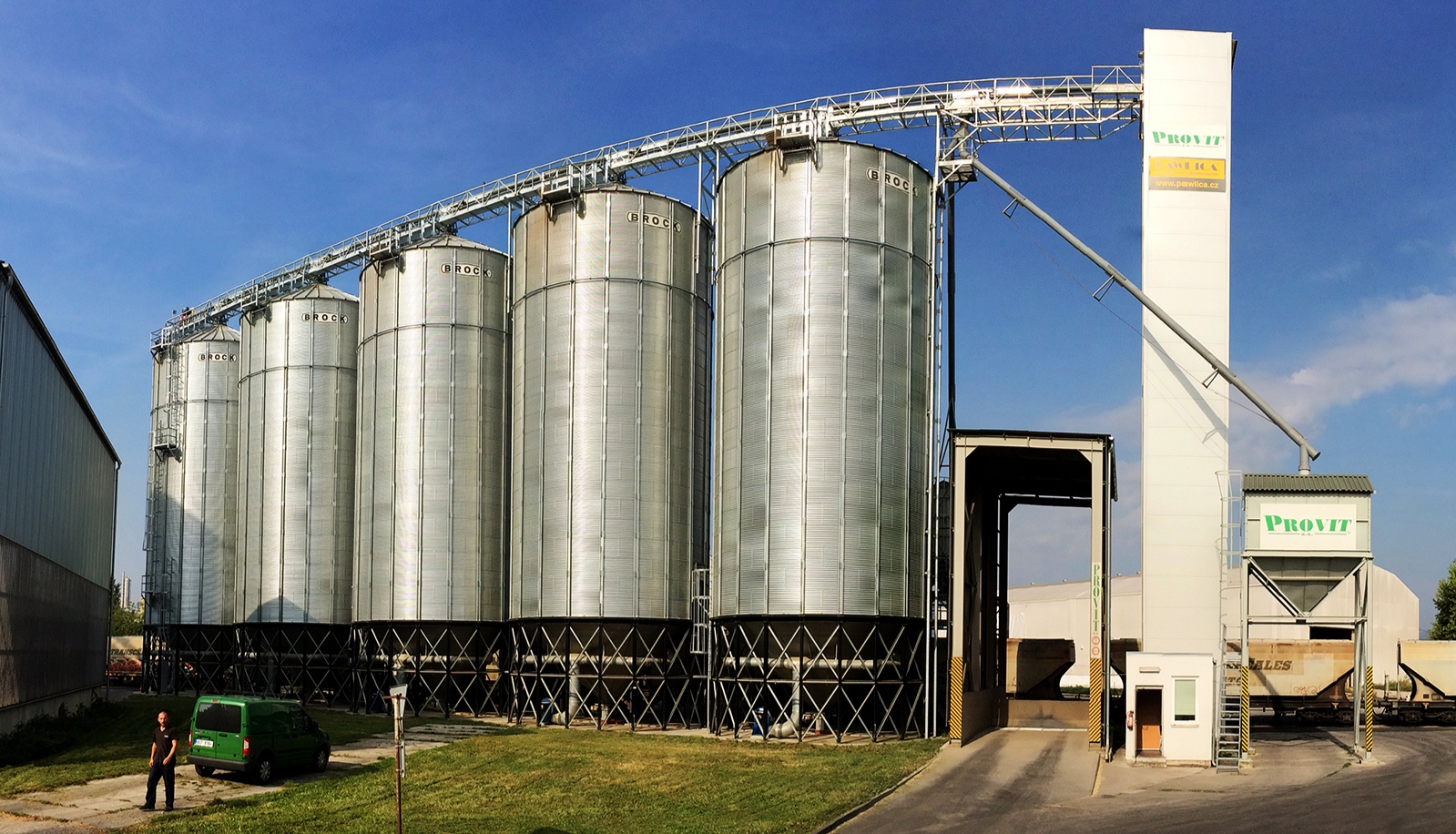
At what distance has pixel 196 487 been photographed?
284 feet

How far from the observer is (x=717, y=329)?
5597 centimetres

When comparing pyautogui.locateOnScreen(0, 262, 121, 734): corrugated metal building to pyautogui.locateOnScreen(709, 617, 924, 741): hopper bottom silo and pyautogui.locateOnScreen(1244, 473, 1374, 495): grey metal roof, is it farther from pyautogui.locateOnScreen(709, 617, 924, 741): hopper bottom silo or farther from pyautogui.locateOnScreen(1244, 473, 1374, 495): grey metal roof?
pyautogui.locateOnScreen(1244, 473, 1374, 495): grey metal roof

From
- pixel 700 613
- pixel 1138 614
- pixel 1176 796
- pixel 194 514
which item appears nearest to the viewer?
pixel 1176 796

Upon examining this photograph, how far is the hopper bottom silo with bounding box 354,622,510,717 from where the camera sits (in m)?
63.2

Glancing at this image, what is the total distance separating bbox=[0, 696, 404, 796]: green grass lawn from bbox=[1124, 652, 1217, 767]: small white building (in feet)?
94.2

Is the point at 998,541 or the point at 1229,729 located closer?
the point at 1229,729

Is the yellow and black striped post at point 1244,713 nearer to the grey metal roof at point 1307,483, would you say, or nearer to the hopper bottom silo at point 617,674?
the grey metal roof at point 1307,483

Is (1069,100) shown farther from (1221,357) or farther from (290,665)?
(290,665)

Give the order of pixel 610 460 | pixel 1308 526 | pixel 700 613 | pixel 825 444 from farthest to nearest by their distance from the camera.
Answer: pixel 610 460, pixel 700 613, pixel 825 444, pixel 1308 526

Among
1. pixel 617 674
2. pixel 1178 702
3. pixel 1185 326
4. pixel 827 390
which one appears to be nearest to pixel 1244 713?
pixel 1178 702

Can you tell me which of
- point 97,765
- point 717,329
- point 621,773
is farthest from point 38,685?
point 717,329

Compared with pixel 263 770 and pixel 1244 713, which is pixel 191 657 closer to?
pixel 263 770

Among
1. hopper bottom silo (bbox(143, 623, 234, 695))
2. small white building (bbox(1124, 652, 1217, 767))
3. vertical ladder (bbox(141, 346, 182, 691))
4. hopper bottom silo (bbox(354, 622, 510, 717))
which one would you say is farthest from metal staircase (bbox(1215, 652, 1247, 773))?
vertical ladder (bbox(141, 346, 182, 691))

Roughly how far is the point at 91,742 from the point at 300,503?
31.0 meters
